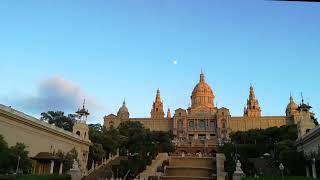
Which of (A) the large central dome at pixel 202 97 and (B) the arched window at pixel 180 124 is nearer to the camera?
(B) the arched window at pixel 180 124

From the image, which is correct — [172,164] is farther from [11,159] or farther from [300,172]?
[11,159]

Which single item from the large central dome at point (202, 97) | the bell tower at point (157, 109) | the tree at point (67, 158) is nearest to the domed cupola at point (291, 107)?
the large central dome at point (202, 97)

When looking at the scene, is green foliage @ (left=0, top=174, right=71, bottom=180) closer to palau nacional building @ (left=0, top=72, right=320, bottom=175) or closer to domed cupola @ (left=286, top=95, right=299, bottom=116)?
palau nacional building @ (left=0, top=72, right=320, bottom=175)

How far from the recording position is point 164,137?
90250mm

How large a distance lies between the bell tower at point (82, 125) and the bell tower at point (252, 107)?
281 feet

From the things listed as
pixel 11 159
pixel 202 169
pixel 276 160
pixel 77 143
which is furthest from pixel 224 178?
pixel 77 143

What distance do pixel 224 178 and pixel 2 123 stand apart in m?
Result: 23.1

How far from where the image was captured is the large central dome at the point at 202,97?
427 feet

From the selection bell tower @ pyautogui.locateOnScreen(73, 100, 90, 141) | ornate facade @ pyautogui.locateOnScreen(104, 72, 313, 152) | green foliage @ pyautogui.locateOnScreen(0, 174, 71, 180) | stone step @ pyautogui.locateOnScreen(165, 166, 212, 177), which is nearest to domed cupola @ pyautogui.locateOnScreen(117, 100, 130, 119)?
ornate facade @ pyautogui.locateOnScreen(104, 72, 313, 152)

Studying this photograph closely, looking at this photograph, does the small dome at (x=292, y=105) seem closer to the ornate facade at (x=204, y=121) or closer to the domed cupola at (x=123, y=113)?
the ornate facade at (x=204, y=121)

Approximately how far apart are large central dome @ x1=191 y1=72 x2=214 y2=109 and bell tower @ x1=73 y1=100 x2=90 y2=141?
7373cm

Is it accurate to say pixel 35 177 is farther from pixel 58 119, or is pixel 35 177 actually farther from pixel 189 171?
pixel 58 119

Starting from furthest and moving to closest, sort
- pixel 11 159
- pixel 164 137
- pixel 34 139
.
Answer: pixel 164 137
pixel 34 139
pixel 11 159

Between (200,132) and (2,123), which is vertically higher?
(200,132)
